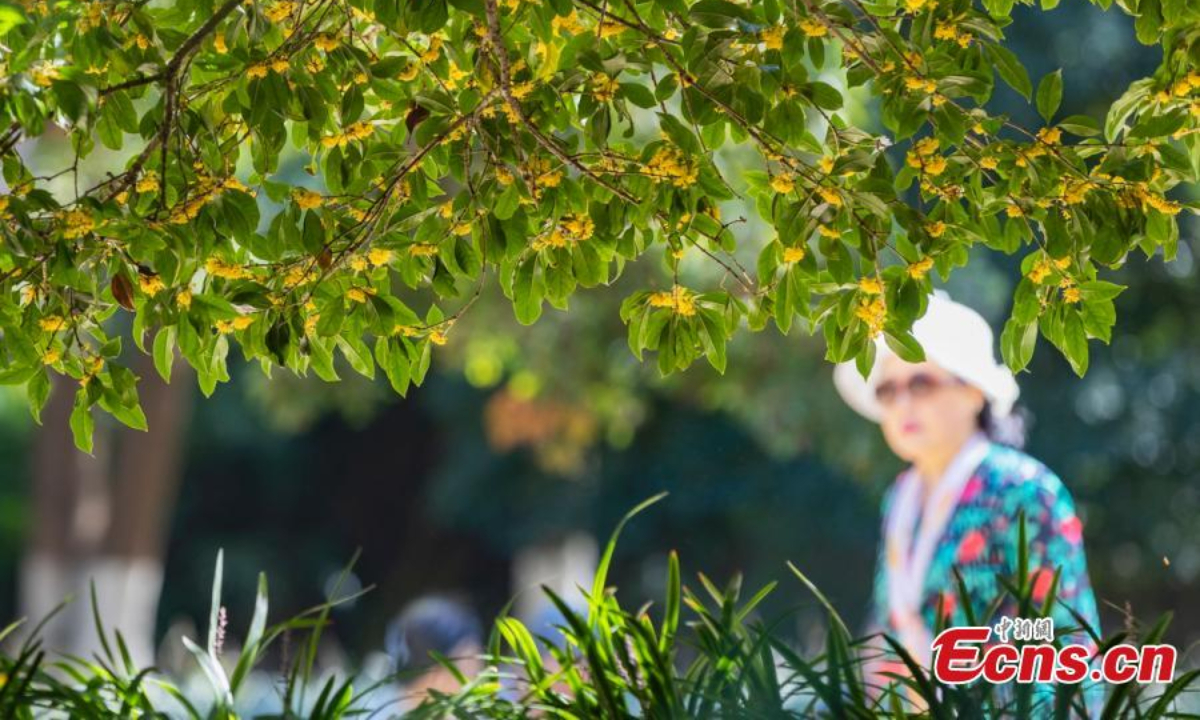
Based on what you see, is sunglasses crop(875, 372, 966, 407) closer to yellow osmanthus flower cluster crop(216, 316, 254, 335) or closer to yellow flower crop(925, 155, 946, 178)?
yellow flower crop(925, 155, 946, 178)

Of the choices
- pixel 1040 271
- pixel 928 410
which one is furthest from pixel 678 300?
pixel 928 410

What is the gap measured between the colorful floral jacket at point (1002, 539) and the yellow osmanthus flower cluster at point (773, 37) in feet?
5.61

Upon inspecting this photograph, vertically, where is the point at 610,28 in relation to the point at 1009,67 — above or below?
above

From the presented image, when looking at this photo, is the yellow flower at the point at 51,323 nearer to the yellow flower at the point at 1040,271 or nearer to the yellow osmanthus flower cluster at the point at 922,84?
the yellow osmanthus flower cluster at the point at 922,84

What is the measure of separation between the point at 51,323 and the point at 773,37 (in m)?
1.12

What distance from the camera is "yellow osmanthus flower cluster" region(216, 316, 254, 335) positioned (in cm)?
243

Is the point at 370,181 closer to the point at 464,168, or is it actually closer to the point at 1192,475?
the point at 464,168

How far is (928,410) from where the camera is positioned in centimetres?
444

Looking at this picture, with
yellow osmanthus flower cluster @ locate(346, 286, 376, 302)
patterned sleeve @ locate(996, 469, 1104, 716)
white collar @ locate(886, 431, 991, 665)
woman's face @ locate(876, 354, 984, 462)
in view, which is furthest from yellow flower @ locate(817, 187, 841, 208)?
woman's face @ locate(876, 354, 984, 462)

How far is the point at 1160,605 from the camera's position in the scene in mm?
14000

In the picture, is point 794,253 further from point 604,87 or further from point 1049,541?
point 1049,541

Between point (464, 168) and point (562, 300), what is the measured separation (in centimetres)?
25

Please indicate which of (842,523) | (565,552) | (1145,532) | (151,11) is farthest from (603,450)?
(151,11)

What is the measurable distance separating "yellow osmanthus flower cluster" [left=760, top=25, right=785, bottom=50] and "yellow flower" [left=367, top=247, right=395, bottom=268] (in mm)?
625
